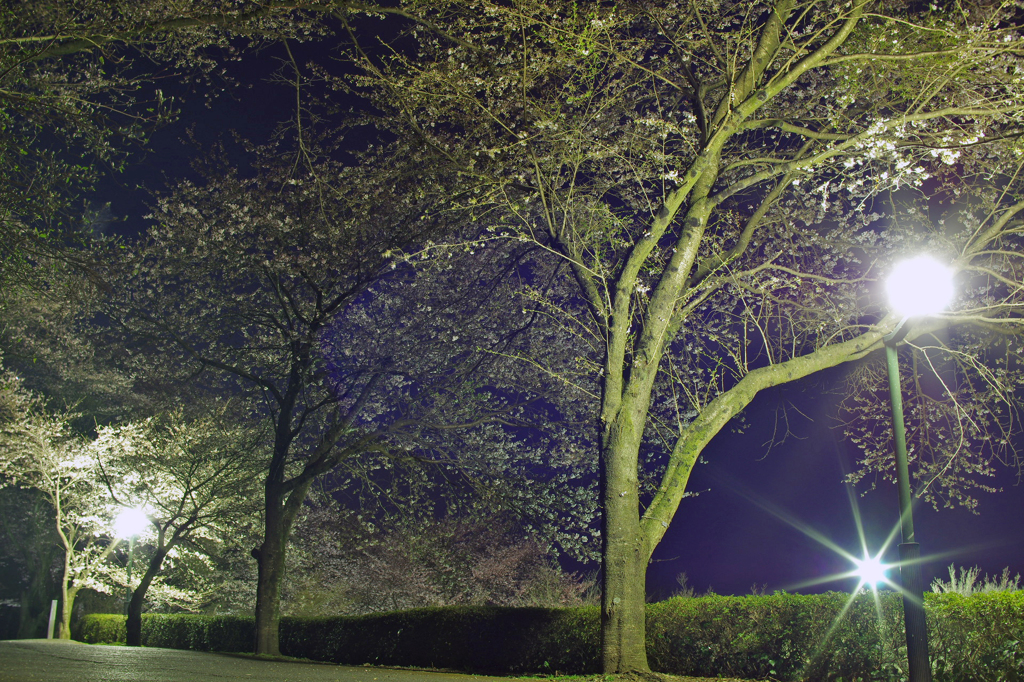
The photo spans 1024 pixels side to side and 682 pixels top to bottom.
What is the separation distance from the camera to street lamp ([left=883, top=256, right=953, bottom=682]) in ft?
20.4

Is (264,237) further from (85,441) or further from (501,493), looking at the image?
(85,441)

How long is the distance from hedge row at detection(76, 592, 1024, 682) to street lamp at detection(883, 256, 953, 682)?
749 mm

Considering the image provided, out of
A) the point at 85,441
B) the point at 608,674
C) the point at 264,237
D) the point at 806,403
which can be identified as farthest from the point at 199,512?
the point at 806,403

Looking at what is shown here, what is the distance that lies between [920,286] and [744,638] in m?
5.08

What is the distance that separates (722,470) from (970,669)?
20335 millimetres

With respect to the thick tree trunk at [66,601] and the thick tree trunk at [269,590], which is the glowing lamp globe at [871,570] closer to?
the thick tree trunk at [269,590]

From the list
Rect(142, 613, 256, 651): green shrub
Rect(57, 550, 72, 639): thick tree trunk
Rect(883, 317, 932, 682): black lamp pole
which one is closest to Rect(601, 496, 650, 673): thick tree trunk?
Rect(883, 317, 932, 682): black lamp pole

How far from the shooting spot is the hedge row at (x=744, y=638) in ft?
22.9

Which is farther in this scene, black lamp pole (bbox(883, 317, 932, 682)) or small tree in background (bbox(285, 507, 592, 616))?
small tree in background (bbox(285, 507, 592, 616))

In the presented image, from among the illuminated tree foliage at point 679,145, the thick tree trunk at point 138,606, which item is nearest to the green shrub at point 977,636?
the illuminated tree foliage at point 679,145

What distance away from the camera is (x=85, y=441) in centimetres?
2258

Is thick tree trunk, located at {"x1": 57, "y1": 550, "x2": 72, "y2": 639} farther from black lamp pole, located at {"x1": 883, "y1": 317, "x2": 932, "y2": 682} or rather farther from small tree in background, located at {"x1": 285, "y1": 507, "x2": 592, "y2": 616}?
black lamp pole, located at {"x1": 883, "y1": 317, "x2": 932, "y2": 682}

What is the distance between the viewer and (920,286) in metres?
7.01

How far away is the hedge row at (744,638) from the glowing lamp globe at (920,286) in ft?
10.6
